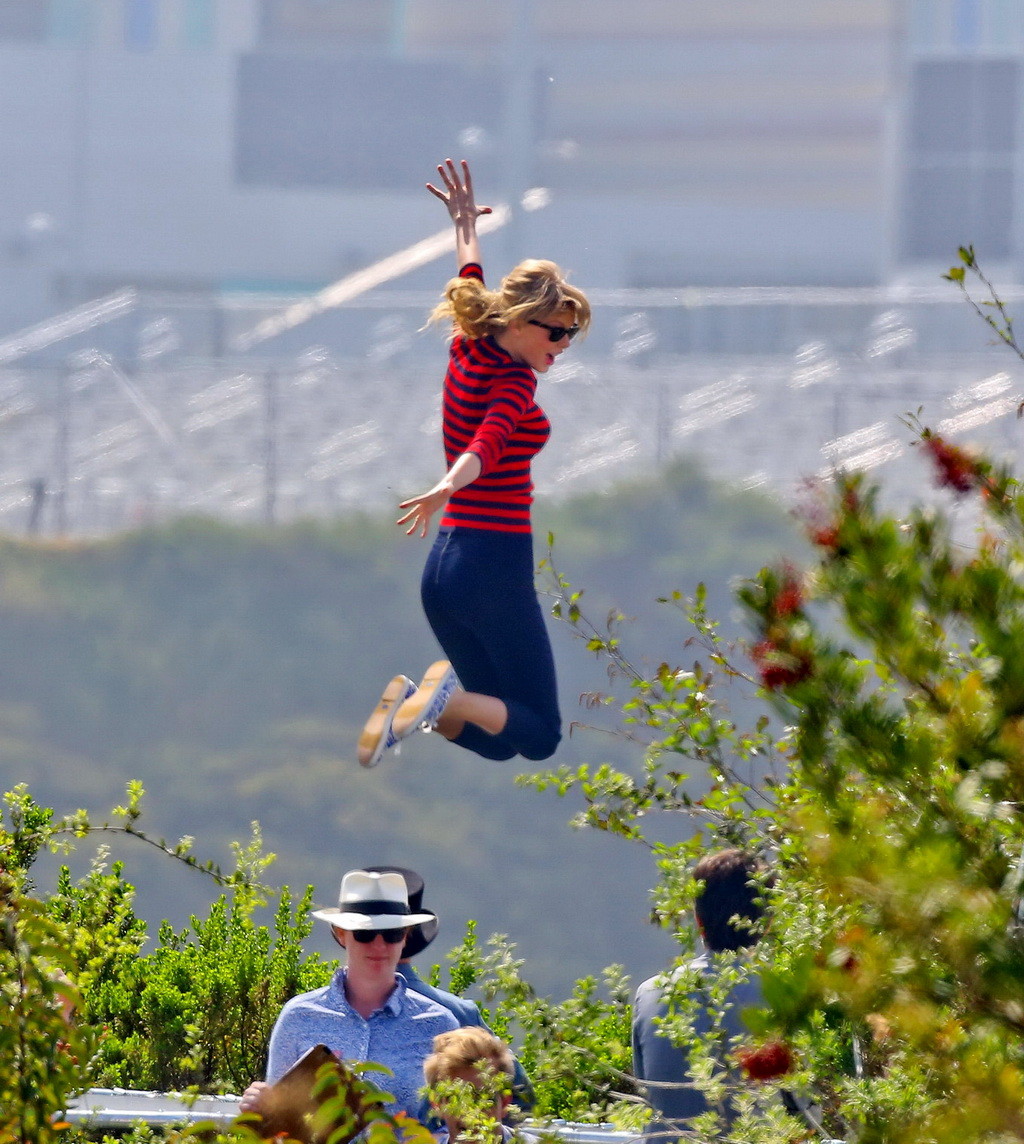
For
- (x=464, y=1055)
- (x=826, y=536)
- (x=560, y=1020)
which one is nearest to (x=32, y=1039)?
(x=560, y=1020)

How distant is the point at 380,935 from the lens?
13.3ft

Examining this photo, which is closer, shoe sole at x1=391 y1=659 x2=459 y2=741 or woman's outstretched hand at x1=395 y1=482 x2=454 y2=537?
woman's outstretched hand at x1=395 y1=482 x2=454 y2=537

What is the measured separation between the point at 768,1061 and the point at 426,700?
2.29 m

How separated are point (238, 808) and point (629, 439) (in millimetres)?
8562

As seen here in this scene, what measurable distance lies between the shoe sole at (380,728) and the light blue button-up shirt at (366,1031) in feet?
1.72

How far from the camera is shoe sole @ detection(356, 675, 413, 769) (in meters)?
4.29

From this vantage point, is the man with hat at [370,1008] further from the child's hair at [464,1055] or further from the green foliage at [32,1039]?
the green foliage at [32,1039]

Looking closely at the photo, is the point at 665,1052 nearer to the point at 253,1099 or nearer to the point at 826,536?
the point at 253,1099

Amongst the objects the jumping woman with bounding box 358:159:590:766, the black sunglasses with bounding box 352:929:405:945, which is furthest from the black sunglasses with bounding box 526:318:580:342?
the black sunglasses with bounding box 352:929:405:945

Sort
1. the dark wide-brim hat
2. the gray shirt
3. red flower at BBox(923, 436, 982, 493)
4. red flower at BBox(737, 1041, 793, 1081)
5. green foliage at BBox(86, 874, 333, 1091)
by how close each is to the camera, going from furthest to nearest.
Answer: green foliage at BBox(86, 874, 333, 1091), the dark wide-brim hat, the gray shirt, red flower at BBox(737, 1041, 793, 1081), red flower at BBox(923, 436, 982, 493)

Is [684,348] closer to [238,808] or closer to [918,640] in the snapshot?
[238,808]

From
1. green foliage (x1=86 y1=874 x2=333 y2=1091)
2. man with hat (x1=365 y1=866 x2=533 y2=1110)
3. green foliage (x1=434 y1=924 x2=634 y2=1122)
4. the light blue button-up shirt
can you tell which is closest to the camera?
green foliage (x1=434 y1=924 x2=634 y2=1122)

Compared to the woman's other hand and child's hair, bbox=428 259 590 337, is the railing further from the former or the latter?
child's hair, bbox=428 259 590 337

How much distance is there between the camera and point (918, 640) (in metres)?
1.55
